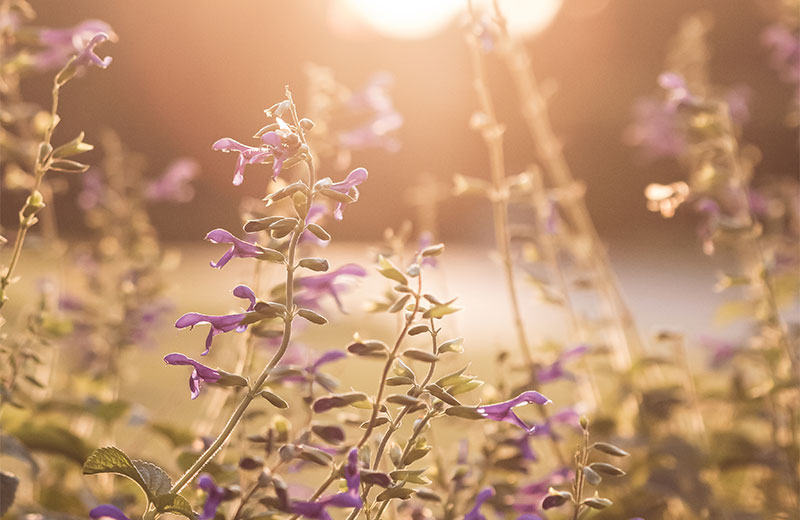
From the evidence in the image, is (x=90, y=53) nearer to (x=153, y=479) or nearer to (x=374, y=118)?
(x=153, y=479)

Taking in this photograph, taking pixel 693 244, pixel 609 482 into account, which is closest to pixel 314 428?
pixel 609 482

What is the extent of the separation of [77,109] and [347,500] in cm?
1649

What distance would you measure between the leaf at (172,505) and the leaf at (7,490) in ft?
1.17

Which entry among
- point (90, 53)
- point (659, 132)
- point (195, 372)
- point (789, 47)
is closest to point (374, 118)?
point (90, 53)

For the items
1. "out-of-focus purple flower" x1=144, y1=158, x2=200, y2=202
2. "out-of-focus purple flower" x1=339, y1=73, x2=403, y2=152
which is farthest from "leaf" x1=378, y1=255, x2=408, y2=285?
"out-of-focus purple flower" x1=144, y1=158, x2=200, y2=202

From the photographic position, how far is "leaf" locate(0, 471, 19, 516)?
1.32 m

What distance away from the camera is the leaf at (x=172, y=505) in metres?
1.09

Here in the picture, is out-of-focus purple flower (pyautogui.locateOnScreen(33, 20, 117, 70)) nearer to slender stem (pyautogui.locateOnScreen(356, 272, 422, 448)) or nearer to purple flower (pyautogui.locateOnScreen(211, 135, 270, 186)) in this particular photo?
purple flower (pyautogui.locateOnScreen(211, 135, 270, 186))

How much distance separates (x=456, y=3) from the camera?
2.29 m

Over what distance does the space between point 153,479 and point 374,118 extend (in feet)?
4.65

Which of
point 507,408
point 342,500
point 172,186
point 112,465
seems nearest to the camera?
point 342,500

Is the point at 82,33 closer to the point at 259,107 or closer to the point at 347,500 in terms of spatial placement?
the point at 347,500

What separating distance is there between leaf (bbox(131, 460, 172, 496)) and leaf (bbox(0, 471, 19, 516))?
304 millimetres

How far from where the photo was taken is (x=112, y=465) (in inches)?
44.9
